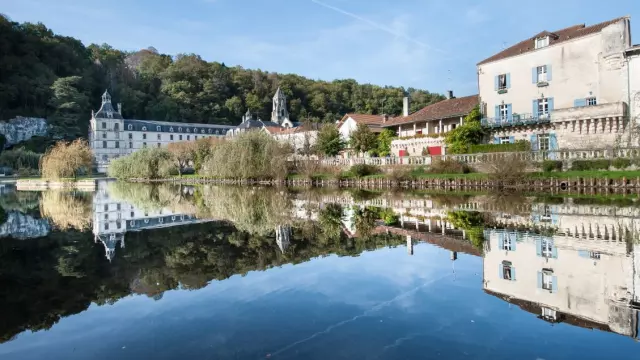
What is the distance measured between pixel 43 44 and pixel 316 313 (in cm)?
10445

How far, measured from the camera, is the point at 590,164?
2286cm

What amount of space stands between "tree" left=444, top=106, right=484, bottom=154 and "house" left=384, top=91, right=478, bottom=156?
1323 mm

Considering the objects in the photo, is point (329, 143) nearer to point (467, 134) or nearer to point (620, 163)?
Result: point (467, 134)

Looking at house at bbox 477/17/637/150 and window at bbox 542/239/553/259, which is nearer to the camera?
window at bbox 542/239/553/259

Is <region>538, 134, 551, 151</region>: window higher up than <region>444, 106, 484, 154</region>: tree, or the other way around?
<region>444, 106, 484, 154</region>: tree

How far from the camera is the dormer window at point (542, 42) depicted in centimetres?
3004

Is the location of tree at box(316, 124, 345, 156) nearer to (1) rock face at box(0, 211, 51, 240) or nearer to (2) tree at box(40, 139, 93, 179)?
(2) tree at box(40, 139, 93, 179)

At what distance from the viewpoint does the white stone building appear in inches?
3487

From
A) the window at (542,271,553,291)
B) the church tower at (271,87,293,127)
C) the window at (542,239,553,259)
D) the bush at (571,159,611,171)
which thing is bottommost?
the window at (542,271,553,291)

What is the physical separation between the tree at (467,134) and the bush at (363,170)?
5644mm

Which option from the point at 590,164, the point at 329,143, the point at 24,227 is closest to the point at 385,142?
the point at 329,143

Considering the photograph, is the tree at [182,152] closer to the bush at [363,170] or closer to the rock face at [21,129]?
the bush at [363,170]

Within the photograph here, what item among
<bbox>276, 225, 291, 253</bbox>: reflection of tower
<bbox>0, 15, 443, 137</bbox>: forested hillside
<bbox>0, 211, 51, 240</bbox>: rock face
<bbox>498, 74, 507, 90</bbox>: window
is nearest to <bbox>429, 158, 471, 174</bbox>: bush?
<bbox>498, 74, 507, 90</bbox>: window

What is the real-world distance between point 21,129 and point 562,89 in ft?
278
